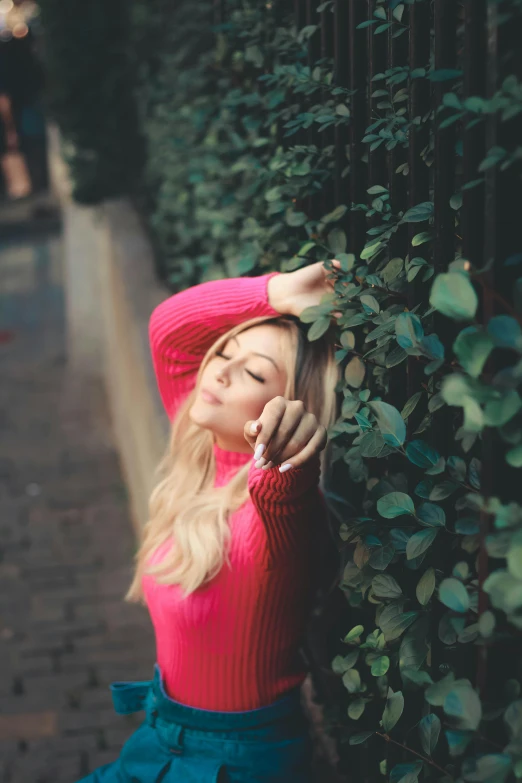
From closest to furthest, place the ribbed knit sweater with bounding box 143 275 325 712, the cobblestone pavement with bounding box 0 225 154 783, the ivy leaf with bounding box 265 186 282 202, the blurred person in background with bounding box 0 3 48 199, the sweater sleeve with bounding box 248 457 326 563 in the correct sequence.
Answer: the sweater sleeve with bounding box 248 457 326 563, the ribbed knit sweater with bounding box 143 275 325 712, the ivy leaf with bounding box 265 186 282 202, the cobblestone pavement with bounding box 0 225 154 783, the blurred person in background with bounding box 0 3 48 199

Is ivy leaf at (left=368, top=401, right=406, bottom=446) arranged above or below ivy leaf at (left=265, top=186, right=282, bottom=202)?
below

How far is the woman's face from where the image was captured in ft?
6.75

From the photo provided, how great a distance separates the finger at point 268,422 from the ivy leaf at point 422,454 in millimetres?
316

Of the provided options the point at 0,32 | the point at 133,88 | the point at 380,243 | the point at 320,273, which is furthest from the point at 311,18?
the point at 0,32

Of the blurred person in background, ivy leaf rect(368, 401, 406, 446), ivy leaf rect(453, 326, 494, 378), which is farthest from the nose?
the blurred person in background

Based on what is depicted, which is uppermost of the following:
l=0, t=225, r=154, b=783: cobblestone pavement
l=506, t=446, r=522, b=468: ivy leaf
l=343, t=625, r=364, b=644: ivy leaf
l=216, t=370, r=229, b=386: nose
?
l=506, t=446, r=522, b=468: ivy leaf

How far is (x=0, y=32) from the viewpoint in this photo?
17.1 metres

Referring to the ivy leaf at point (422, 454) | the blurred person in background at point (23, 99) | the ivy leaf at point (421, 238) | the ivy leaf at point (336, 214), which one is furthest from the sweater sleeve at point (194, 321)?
the blurred person in background at point (23, 99)

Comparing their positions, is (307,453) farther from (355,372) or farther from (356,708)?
(356,708)

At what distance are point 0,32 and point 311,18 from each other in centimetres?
1654

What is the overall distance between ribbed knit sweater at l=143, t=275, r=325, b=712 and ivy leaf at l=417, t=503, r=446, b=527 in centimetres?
41

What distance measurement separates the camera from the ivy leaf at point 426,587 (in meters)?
1.53

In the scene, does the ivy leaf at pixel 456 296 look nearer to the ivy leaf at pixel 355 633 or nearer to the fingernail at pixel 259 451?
the fingernail at pixel 259 451

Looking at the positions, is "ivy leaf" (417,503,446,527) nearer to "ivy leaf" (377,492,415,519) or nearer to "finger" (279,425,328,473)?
"ivy leaf" (377,492,415,519)
